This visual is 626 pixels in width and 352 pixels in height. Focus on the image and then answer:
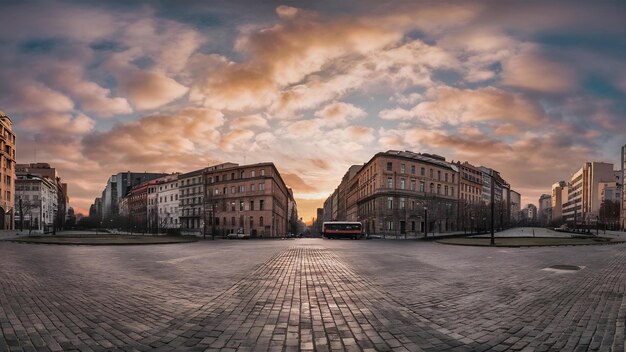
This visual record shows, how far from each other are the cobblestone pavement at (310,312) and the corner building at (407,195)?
6594 cm

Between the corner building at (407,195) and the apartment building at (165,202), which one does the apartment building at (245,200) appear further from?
the corner building at (407,195)

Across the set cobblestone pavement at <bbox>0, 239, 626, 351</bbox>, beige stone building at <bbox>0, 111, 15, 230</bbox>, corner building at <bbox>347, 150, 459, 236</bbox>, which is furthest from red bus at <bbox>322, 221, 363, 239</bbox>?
beige stone building at <bbox>0, 111, 15, 230</bbox>

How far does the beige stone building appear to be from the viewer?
70625 millimetres

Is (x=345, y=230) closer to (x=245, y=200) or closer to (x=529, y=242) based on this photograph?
(x=529, y=242)

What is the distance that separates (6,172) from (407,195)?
8149 cm

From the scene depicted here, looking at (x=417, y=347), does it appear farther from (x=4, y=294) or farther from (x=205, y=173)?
(x=205, y=173)

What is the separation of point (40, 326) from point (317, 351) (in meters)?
5.00

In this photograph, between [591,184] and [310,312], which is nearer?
[310,312]

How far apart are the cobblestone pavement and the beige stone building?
243ft

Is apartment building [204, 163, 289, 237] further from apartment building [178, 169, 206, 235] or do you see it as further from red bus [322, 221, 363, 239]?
red bus [322, 221, 363, 239]

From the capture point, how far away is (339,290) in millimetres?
10273

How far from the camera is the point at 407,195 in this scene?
281ft

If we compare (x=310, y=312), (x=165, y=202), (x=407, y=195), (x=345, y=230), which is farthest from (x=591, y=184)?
(x=310, y=312)

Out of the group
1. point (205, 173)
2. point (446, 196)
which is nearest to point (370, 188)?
point (446, 196)
